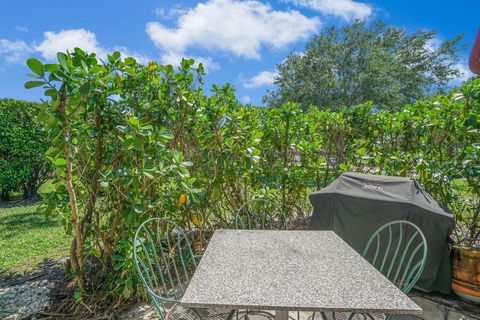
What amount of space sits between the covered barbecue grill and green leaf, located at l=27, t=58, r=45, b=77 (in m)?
2.64

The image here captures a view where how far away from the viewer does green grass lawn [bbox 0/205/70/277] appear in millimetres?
3443

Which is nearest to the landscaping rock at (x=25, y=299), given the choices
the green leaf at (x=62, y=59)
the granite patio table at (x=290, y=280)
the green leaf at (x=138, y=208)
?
the green leaf at (x=138, y=208)

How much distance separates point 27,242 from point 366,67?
17.2 metres

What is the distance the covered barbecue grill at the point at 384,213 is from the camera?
8.13 feet

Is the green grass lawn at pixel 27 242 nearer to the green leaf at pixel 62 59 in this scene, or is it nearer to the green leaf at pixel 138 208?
the green leaf at pixel 138 208

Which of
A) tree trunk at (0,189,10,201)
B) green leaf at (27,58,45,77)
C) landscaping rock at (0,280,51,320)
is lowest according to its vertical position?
landscaping rock at (0,280,51,320)

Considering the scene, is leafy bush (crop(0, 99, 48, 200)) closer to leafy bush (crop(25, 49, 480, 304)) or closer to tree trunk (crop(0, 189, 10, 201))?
tree trunk (crop(0, 189, 10, 201))

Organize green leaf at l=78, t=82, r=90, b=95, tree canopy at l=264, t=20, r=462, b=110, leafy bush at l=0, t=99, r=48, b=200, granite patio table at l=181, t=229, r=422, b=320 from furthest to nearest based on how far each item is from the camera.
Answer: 1. tree canopy at l=264, t=20, r=462, b=110
2. leafy bush at l=0, t=99, r=48, b=200
3. green leaf at l=78, t=82, r=90, b=95
4. granite patio table at l=181, t=229, r=422, b=320

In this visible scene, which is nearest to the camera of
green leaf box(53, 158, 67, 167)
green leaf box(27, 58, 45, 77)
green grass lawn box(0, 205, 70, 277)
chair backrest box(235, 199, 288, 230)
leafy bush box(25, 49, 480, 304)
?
green leaf box(27, 58, 45, 77)

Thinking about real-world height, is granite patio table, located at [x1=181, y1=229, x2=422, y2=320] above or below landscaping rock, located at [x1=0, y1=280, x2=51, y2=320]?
above

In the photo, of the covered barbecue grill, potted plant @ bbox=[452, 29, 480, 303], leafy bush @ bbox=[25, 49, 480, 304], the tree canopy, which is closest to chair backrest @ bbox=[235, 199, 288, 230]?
leafy bush @ bbox=[25, 49, 480, 304]

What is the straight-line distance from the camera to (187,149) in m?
2.98

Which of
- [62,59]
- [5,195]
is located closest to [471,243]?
[62,59]

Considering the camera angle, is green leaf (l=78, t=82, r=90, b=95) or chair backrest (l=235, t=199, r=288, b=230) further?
chair backrest (l=235, t=199, r=288, b=230)
